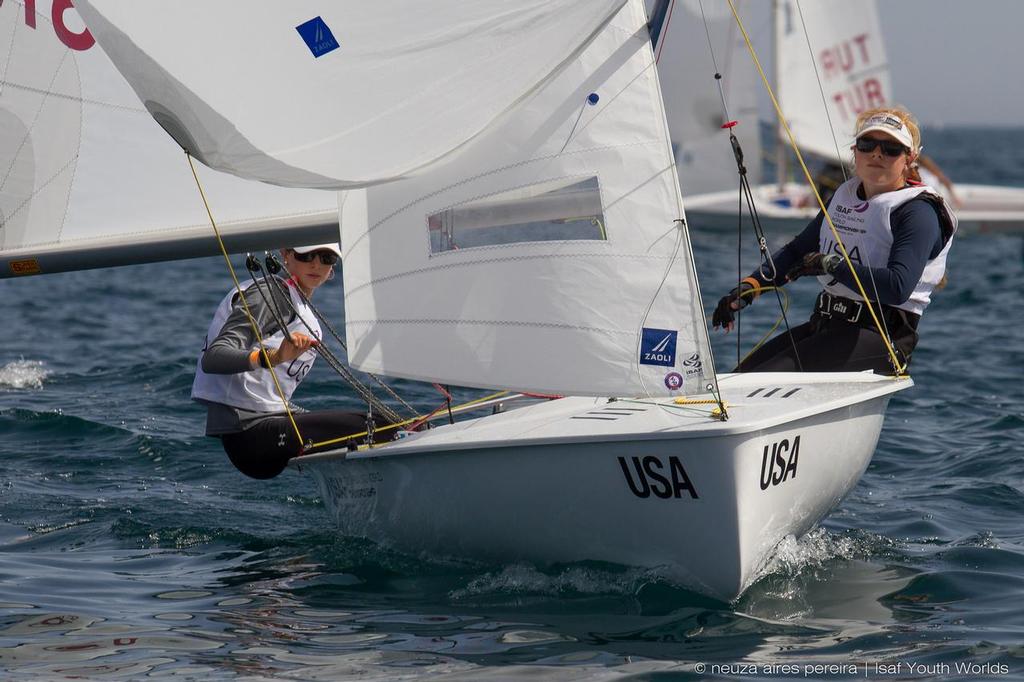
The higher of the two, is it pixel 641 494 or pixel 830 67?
pixel 830 67

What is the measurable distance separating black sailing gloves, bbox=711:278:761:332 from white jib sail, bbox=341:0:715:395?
1.78 ft

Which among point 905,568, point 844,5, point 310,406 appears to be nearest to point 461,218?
point 905,568

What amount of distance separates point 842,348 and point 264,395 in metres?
2.19

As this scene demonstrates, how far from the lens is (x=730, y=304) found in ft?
15.8

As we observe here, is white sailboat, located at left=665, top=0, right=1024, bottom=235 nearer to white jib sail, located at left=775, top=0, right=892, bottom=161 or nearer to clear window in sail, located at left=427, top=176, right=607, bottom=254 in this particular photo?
white jib sail, located at left=775, top=0, right=892, bottom=161

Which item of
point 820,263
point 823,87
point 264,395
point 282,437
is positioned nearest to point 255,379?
point 264,395

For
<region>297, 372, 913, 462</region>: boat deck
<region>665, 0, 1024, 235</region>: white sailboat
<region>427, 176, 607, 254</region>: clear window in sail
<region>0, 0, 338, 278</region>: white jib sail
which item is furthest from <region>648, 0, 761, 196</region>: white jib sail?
<region>427, 176, 607, 254</region>: clear window in sail

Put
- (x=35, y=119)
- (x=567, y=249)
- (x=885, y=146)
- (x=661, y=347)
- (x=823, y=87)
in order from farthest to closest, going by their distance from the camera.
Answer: (x=823, y=87) → (x=35, y=119) → (x=885, y=146) → (x=567, y=249) → (x=661, y=347)

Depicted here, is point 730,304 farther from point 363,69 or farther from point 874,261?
point 363,69

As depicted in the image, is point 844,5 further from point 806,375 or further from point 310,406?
point 806,375

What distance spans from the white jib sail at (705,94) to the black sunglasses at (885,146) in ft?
26.6

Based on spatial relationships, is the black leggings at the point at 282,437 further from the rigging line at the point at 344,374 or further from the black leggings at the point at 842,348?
the black leggings at the point at 842,348

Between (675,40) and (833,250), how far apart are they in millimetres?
11954

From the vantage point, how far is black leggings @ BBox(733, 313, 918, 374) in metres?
4.88
